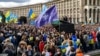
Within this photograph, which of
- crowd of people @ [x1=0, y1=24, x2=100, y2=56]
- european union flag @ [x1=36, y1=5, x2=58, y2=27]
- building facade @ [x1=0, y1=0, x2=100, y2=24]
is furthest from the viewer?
building facade @ [x1=0, y1=0, x2=100, y2=24]

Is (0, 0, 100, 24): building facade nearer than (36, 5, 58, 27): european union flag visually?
No

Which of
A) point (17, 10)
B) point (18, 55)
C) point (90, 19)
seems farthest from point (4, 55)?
point (17, 10)

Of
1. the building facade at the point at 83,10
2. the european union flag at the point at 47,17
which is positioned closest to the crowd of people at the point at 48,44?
the european union flag at the point at 47,17

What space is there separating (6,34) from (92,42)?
5560 millimetres

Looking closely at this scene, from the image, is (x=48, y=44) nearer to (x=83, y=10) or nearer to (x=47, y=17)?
(x=47, y=17)

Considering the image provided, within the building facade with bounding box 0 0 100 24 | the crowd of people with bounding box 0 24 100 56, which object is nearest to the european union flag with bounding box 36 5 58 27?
the crowd of people with bounding box 0 24 100 56

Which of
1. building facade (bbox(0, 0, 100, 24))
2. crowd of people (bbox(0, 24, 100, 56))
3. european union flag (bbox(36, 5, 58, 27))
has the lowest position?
building facade (bbox(0, 0, 100, 24))

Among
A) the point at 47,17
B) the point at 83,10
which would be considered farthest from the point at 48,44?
the point at 83,10

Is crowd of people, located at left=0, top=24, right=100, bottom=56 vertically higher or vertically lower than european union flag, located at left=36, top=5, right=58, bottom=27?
lower

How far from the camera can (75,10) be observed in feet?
405

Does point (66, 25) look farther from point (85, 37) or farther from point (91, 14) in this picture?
point (91, 14)

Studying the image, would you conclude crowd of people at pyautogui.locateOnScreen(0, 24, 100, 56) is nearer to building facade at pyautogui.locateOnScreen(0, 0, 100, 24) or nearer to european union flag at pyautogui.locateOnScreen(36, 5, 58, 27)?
european union flag at pyautogui.locateOnScreen(36, 5, 58, 27)

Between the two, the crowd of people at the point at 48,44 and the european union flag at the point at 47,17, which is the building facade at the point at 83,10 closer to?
the european union flag at the point at 47,17

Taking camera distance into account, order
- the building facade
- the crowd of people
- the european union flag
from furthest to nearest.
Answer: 1. the building facade
2. the european union flag
3. the crowd of people
